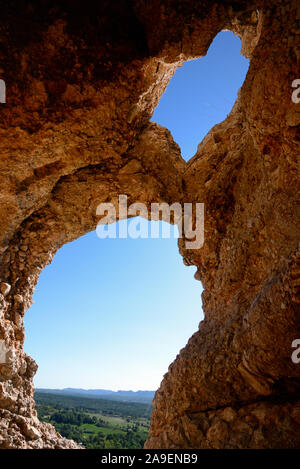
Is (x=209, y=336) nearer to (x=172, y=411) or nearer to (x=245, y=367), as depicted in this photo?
(x=245, y=367)

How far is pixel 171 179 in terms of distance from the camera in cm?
632

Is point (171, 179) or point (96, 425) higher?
point (171, 179)

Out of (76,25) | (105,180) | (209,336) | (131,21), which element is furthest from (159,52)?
(209,336)

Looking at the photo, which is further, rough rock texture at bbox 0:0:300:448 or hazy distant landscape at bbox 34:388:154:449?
hazy distant landscape at bbox 34:388:154:449

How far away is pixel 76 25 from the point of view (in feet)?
15.0

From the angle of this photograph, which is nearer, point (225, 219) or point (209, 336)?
point (209, 336)

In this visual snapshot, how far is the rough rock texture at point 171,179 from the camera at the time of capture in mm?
3562

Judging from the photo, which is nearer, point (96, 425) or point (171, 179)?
point (171, 179)

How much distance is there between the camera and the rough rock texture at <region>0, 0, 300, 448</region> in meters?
3.56

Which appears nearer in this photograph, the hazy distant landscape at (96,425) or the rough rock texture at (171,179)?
the rough rock texture at (171,179)

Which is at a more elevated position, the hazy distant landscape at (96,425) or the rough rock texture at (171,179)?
the rough rock texture at (171,179)

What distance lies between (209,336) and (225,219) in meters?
2.37

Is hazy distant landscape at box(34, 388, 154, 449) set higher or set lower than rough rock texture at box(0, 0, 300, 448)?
lower

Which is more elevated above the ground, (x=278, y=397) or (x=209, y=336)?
(x=209, y=336)
